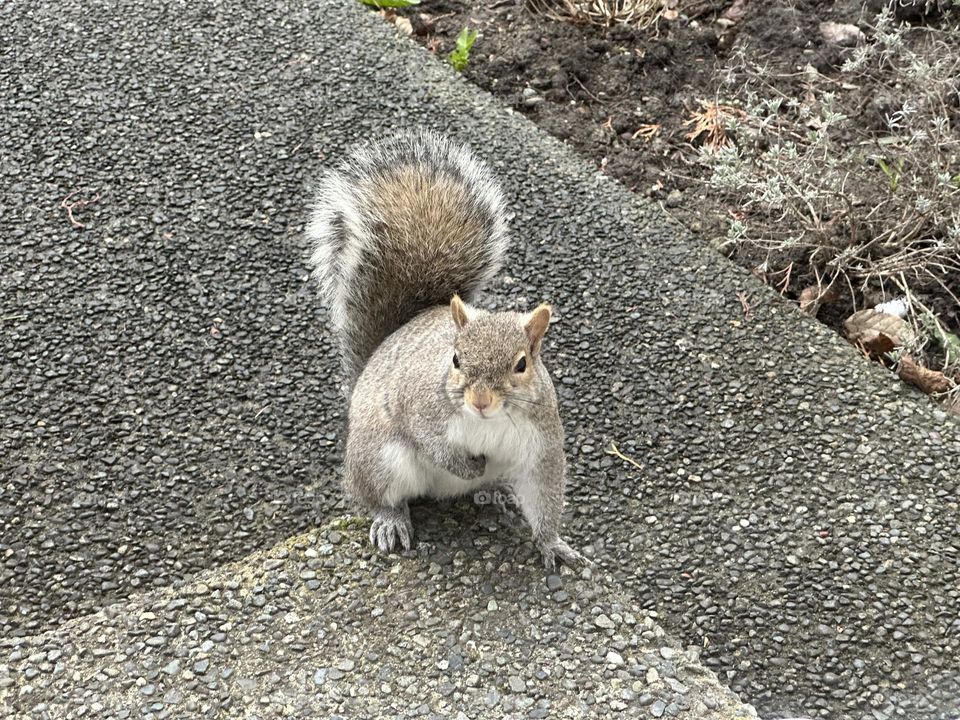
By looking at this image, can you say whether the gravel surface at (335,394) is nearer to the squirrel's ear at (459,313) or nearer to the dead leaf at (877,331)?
the dead leaf at (877,331)

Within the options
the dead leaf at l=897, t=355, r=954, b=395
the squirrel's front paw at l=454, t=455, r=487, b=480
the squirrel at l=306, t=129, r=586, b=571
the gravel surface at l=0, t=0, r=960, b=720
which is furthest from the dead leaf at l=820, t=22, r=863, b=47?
the squirrel's front paw at l=454, t=455, r=487, b=480

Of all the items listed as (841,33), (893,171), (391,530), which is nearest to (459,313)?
(391,530)

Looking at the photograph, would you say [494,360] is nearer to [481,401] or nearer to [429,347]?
[481,401]

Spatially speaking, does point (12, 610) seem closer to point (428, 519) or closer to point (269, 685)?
point (269, 685)

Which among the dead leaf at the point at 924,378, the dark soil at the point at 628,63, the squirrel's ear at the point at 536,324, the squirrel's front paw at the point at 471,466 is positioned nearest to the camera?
the squirrel's ear at the point at 536,324

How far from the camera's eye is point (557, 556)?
9.23 ft

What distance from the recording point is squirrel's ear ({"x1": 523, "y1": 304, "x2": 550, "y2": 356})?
244 centimetres

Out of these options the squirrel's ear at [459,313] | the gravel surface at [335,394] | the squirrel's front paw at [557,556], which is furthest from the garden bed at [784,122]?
the squirrel's ear at [459,313]

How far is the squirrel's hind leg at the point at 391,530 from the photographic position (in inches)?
111

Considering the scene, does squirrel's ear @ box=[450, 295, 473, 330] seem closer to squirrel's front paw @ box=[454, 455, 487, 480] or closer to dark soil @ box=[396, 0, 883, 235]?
squirrel's front paw @ box=[454, 455, 487, 480]

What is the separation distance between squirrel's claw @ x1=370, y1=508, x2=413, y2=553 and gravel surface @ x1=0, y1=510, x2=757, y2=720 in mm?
34

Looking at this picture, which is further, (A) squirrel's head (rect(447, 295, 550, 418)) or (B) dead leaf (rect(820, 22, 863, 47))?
(B) dead leaf (rect(820, 22, 863, 47))

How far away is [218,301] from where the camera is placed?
3.47 metres

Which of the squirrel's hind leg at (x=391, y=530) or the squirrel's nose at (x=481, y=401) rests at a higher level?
the squirrel's nose at (x=481, y=401)
